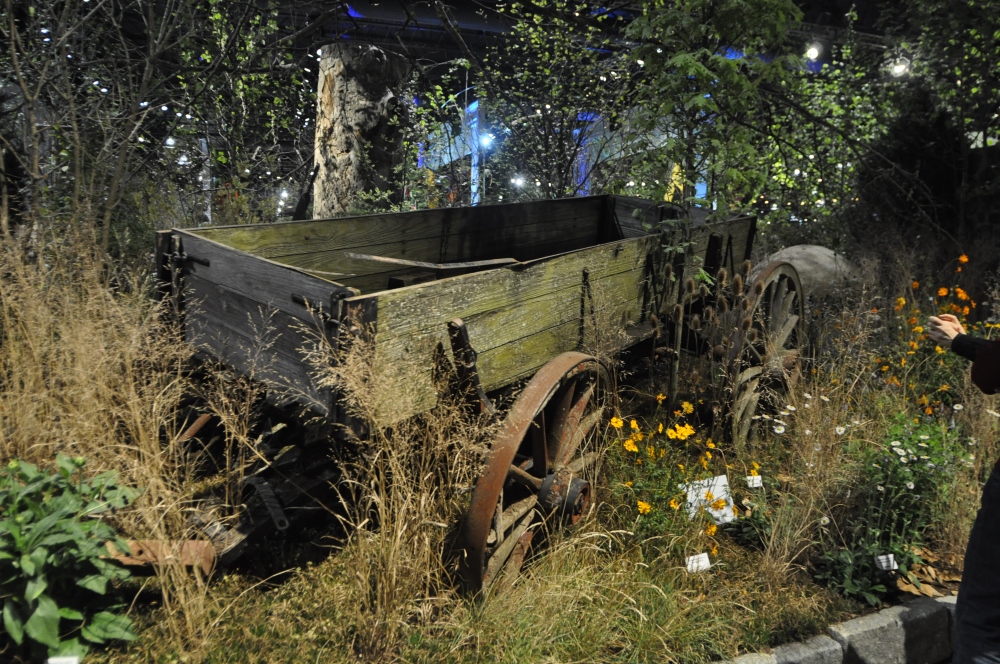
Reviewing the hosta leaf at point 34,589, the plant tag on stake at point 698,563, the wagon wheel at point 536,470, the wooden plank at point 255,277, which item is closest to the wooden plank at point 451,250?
the wooden plank at point 255,277

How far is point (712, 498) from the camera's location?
9.93ft

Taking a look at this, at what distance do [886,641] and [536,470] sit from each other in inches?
57.5

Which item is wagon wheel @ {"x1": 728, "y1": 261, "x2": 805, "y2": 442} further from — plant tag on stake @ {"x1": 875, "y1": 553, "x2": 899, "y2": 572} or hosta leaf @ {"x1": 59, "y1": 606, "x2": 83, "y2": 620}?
hosta leaf @ {"x1": 59, "y1": 606, "x2": 83, "y2": 620}

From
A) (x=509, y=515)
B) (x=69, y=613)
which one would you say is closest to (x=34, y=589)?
(x=69, y=613)

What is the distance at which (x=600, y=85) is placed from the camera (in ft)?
25.1

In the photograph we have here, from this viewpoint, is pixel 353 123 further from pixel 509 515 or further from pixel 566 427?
pixel 509 515

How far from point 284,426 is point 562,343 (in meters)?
1.28

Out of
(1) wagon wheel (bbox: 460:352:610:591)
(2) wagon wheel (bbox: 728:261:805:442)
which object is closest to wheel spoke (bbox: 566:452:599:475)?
(1) wagon wheel (bbox: 460:352:610:591)

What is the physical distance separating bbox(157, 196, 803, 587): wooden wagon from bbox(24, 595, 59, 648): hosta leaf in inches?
36.9

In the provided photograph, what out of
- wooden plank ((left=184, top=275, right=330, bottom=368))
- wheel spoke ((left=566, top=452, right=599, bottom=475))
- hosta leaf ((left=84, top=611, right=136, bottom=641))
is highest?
wooden plank ((left=184, top=275, right=330, bottom=368))

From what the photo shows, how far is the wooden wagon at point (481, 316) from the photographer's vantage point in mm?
2533

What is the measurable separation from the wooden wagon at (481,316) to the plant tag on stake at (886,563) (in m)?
0.85

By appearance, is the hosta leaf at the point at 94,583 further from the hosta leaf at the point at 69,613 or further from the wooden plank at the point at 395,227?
the wooden plank at the point at 395,227

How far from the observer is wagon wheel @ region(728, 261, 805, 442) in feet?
12.1
